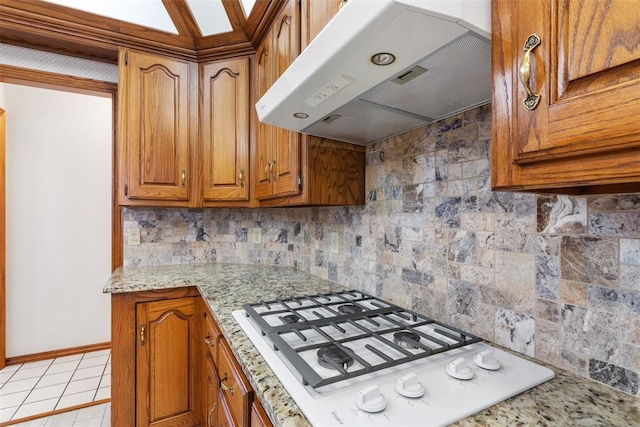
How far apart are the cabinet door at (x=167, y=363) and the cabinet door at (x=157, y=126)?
2.27ft

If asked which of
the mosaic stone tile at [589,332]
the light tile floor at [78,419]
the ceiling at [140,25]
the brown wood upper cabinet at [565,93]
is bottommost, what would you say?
the light tile floor at [78,419]

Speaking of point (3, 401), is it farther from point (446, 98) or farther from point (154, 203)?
point (446, 98)

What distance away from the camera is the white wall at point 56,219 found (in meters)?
2.73

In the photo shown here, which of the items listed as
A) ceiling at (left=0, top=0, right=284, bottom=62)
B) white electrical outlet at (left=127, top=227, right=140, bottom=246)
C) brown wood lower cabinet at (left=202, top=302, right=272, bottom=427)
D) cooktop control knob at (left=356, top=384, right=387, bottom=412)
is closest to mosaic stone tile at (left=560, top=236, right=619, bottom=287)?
cooktop control knob at (left=356, top=384, right=387, bottom=412)

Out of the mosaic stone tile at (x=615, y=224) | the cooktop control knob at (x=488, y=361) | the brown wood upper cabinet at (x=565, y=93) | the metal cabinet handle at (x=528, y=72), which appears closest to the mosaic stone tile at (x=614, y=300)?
the mosaic stone tile at (x=615, y=224)

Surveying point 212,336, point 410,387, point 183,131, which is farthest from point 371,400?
point 183,131

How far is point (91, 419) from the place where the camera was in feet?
6.43

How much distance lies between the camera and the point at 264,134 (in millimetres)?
1754

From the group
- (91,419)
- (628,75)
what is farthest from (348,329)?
(91,419)

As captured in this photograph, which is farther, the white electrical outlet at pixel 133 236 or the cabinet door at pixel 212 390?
the white electrical outlet at pixel 133 236

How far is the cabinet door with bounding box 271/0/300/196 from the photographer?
4.63ft

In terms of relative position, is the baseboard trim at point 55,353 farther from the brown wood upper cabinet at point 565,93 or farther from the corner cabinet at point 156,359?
the brown wood upper cabinet at point 565,93

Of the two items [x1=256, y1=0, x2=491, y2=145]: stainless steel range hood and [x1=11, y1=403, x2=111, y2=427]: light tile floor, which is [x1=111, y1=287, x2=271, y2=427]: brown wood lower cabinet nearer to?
[x1=11, y1=403, x2=111, y2=427]: light tile floor

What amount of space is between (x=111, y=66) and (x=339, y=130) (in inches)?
73.6
